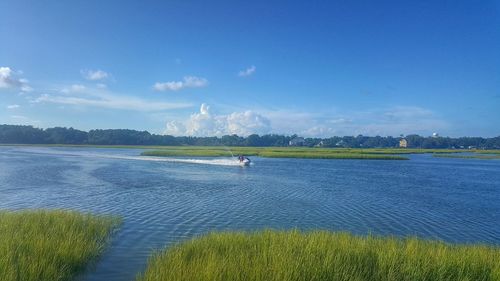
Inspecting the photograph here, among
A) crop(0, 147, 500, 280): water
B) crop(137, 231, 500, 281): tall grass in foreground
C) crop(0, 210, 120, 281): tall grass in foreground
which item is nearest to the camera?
crop(0, 210, 120, 281): tall grass in foreground

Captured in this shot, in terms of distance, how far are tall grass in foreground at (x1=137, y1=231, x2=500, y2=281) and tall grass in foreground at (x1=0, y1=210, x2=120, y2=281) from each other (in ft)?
6.64

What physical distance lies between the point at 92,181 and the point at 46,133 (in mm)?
153455

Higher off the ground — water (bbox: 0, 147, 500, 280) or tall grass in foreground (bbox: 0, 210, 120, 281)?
tall grass in foreground (bbox: 0, 210, 120, 281)

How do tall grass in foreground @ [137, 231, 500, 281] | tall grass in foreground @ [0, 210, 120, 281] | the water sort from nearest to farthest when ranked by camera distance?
tall grass in foreground @ [0, 210, 120, 281]
tall grass in foreground @ [137, 231, 500, 281]
the water

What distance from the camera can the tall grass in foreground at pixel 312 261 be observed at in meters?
Result: 9.15

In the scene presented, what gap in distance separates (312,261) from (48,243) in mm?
7033

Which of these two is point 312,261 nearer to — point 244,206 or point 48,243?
point 48,243

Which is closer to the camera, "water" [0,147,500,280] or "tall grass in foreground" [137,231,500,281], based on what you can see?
"tall grass in foreground" [137,231,500,281]

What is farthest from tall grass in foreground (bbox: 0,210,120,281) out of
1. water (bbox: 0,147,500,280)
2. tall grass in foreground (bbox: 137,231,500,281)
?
tall grass in foreground (bbox: 137,231,500,281)

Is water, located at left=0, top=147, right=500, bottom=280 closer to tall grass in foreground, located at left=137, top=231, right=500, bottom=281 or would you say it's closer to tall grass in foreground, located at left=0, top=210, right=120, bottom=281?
tall grass in foreground, located at left=0, top=210, right=120, bottom=281

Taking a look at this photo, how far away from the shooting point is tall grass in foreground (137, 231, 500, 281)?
30.0 feet

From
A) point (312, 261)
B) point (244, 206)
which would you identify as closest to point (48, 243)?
point (312, 261)

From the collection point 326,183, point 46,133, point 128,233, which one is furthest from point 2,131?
point 128,233

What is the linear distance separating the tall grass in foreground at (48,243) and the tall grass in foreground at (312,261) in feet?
6.64
